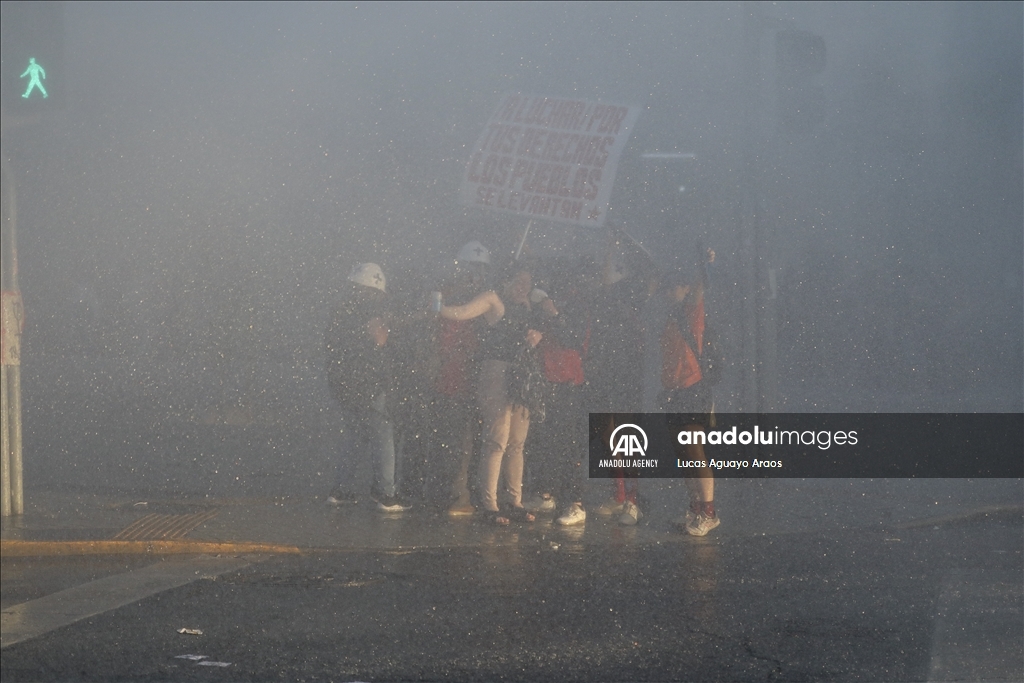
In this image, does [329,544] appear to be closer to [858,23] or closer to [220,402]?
[220,402]

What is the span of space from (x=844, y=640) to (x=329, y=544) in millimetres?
1106

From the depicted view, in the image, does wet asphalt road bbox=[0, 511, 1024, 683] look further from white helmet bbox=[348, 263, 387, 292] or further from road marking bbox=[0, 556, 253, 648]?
white helmet bbox=[348, 263, 387, 292]

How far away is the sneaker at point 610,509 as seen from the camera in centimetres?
211

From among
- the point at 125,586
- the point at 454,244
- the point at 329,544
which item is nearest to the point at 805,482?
the point at 454,244

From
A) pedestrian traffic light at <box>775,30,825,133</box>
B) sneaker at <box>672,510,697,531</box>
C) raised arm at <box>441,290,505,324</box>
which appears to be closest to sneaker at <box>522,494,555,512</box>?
sneaker at <box>672,510,697,531</box>

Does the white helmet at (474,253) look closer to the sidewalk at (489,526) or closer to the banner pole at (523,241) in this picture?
the banner pole at (523,241)

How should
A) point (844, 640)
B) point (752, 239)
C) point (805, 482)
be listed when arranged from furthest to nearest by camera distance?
1. point (844, 640)
2. point (805, 482)
3. point (752, 239)

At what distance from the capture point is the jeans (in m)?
2.03

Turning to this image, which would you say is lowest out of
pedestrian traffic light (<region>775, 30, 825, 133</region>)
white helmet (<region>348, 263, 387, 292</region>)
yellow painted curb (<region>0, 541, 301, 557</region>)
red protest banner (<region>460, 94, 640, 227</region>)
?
yellow painted curb (<region>0, 541, 301, 557</region>)

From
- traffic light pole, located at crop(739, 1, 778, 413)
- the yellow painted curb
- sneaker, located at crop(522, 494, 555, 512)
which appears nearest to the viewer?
traffic light pole, located at crop(739, 1, 778, 413)

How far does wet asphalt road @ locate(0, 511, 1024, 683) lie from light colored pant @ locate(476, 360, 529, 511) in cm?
13

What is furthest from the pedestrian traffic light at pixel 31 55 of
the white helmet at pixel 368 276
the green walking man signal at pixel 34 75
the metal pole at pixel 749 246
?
the metal pole at pixel 749 246

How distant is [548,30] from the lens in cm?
208

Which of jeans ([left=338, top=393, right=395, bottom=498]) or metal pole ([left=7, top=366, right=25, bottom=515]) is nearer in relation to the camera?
jeans ([left=338, top=393, right=395, bottom=498])
